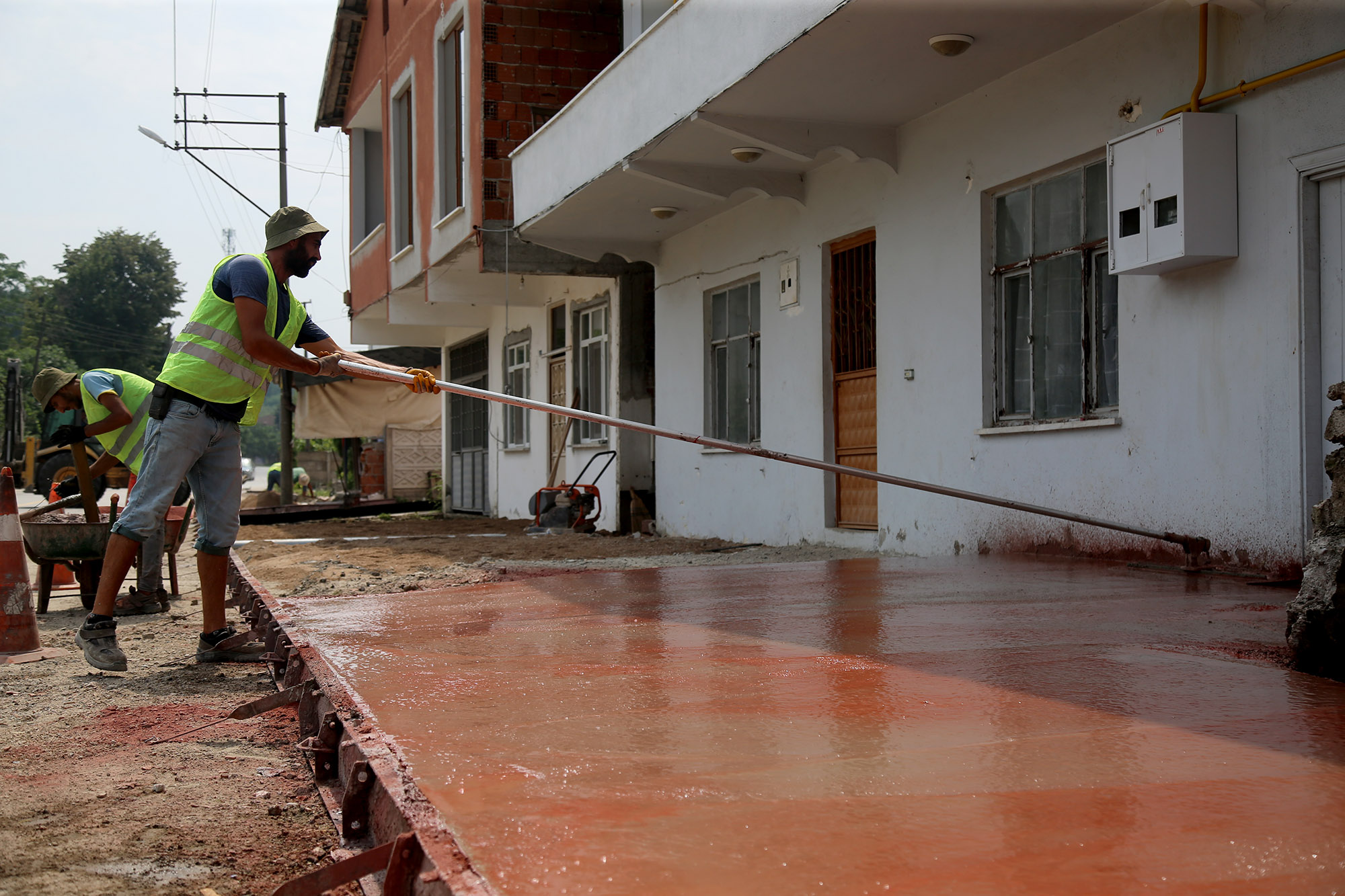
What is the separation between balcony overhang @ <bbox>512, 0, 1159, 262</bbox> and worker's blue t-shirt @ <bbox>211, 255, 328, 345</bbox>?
3.44m

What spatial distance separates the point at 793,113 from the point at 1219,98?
10.3 feet

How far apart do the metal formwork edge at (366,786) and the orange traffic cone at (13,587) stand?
2.04m

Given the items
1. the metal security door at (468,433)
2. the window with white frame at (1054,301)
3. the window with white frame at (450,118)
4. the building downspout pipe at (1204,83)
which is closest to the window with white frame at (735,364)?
the window with white frame at (1054,301)

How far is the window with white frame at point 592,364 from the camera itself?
14633 mm

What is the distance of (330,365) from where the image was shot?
217 inches

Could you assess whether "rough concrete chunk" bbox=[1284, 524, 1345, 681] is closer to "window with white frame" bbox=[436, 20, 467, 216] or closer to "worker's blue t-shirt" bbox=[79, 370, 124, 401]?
"worker's blue t-shirt" bbox=[79, 370, 124, 401]

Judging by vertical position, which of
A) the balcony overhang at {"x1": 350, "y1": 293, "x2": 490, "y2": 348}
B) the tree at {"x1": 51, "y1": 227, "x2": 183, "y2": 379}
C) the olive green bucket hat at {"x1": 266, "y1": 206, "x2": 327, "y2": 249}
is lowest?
the olive green bucket hat at {"x1": 266, "y1": 206, "x2": 327, "y2": 249}

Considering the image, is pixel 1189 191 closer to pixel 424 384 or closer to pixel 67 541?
pixel 424 384

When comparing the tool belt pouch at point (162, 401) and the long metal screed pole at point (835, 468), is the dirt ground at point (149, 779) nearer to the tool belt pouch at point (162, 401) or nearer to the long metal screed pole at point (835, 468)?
the tool belt pouch at point (162, 401)

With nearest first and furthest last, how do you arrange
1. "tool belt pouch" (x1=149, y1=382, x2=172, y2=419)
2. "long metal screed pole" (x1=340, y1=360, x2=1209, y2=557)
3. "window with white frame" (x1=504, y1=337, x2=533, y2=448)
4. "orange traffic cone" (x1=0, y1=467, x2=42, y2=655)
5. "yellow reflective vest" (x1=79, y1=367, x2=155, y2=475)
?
"tool belt pouch" (x1=149, y1=382, x2=172, y2=419), "orange traffic cone" (x1=0, y1=467, x2=42, y2=655), "long metal screed pole" (x1=340, y1=360, x2=1209, y2=557), "yellow reflective vest" (x1=79, y1=367, x2=155, y2=475), "window with white frame" (x1=504, y1=337, x2=533, y2=448)

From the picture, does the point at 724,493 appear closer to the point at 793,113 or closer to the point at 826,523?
the point at 826,523

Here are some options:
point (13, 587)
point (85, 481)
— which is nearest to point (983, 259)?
point (85, 481)

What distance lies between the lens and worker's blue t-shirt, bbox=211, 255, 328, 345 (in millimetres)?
5051

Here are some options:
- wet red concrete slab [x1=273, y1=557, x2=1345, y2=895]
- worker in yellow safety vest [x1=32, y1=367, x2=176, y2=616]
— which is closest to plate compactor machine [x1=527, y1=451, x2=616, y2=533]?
worker in yellow safety vest [x1=32, y1=367, x2=176, y2=616]
